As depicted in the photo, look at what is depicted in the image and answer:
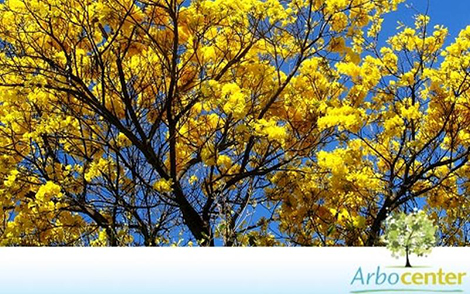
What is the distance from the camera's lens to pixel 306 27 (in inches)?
306

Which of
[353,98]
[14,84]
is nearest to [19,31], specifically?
[14,84]

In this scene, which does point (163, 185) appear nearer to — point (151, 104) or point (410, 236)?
point (151, 104)

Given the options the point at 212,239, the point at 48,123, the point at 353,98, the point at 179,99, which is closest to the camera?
the point at 212,239

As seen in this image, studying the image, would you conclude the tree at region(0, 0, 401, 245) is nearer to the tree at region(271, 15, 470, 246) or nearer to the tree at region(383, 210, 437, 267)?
the tree at region(271, 15, 470, 246)

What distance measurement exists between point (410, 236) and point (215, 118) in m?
4.71

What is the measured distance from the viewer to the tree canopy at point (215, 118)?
7508 millimetres

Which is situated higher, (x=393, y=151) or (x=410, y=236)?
(x=393, y=151)

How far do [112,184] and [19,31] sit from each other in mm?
1991

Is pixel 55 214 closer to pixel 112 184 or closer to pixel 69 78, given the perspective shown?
pixel 112 184

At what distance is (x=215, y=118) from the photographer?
8.55 meters

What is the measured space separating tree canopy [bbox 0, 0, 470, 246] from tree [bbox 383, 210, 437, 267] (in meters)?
2.98

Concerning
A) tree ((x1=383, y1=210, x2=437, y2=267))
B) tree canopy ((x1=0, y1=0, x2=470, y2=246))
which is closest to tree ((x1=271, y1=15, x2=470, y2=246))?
tree canopy ((x1=0, y1=0, x2=470, y2=246))

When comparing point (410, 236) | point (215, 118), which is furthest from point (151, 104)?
point (410, 236)

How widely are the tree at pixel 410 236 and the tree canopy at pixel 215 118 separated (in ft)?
9.78
